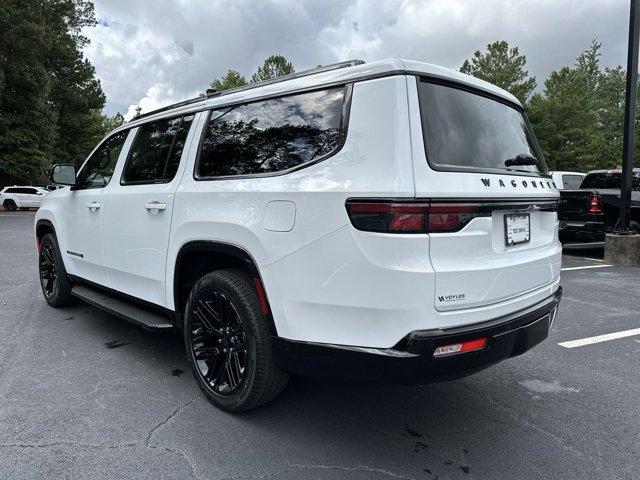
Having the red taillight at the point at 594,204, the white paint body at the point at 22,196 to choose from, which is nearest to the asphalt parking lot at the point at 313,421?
the red taillight at the point at 594,204

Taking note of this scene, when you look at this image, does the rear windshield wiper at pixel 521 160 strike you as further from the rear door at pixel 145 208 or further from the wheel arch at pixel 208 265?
the rear door at pixel 145 208

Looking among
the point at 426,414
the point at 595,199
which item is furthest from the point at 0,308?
the point at 595,199

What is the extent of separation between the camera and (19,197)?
29.5 m

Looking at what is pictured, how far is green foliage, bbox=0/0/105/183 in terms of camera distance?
85.1ft

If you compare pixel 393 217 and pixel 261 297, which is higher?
pixel 393 217

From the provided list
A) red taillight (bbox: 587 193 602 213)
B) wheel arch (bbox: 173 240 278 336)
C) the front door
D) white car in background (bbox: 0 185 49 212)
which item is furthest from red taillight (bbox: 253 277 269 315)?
white car in background (bbox: 0 185 49 212)

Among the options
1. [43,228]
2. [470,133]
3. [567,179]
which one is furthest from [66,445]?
[567,179]

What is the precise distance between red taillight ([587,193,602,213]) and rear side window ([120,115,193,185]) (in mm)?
8688

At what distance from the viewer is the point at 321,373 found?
92.7 inches

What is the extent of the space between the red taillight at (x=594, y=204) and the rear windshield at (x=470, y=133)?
7.41 meters

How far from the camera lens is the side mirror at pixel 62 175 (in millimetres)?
4445

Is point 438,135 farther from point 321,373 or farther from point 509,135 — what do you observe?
point 321,373

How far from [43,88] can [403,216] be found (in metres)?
32.3

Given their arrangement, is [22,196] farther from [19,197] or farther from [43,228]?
[43,228]
